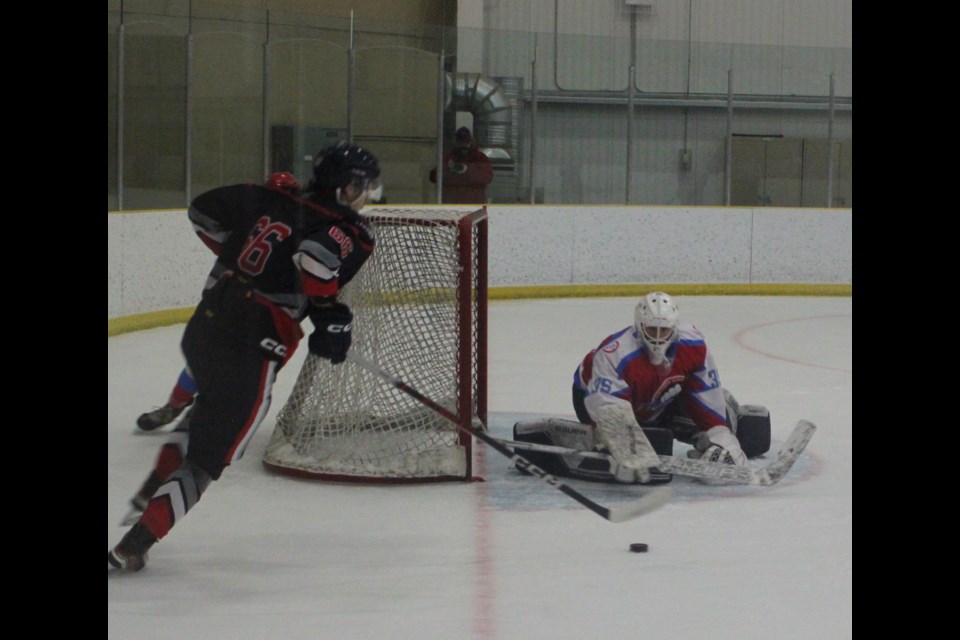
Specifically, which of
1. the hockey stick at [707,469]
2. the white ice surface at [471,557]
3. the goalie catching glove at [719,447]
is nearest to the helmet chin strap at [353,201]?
the white ice surface at [471,557]

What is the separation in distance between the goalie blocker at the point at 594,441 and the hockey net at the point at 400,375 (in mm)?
189

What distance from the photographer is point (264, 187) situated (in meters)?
2.60

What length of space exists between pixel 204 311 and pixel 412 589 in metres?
0.69

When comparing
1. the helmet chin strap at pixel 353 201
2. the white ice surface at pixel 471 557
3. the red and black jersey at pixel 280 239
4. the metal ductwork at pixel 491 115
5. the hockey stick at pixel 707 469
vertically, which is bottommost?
the white ice surface at pixel 471 557

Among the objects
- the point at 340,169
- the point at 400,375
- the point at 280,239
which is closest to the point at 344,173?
the point at 340,169

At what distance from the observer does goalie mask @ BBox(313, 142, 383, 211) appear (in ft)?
8.42

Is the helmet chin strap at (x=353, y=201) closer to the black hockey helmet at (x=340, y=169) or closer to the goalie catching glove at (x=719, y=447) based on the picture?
the black hockey helmet at (x=340, y=169)

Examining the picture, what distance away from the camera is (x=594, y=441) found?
3.54 m

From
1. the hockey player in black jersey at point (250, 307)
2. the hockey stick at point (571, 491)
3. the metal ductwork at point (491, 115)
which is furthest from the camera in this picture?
the metal ductwork at point (491, 115)

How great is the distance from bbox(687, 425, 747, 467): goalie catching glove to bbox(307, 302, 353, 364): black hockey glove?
1288mm

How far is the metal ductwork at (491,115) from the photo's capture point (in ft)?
26.2

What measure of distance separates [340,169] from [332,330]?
325mm
